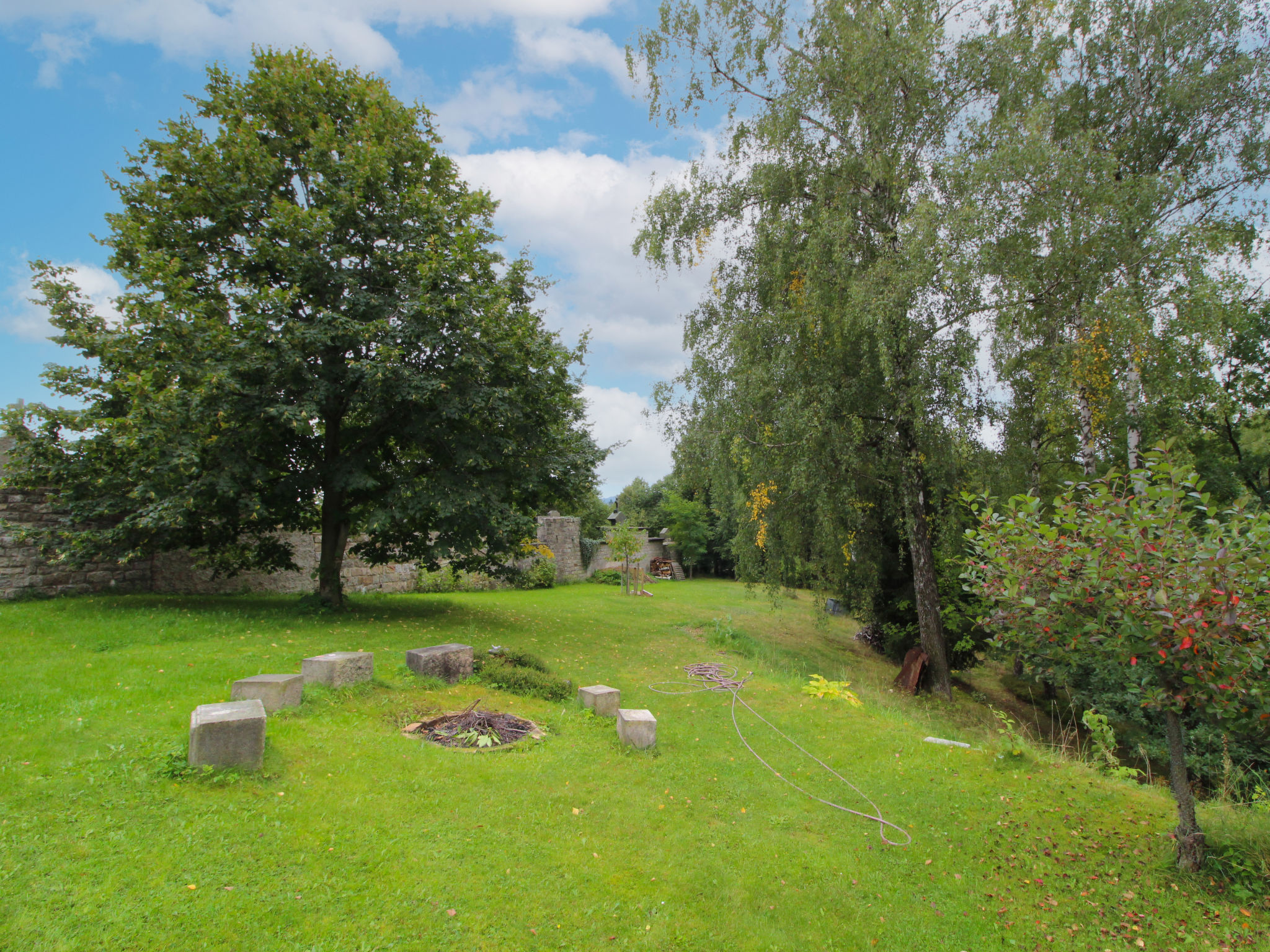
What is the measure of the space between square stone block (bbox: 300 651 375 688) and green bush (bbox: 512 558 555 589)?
14.1 meters

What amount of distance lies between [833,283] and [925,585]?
576cm

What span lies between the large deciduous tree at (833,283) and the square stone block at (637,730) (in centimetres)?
551

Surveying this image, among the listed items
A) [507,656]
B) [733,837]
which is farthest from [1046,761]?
[507,656]

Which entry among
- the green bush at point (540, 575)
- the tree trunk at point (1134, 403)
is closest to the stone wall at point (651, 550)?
the green bush at point (540, 575)

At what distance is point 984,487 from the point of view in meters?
10.7

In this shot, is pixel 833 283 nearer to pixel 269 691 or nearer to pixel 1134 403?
pixel 1134 403

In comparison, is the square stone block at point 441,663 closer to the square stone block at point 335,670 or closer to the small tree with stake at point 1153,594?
the square stone block at point 335,670

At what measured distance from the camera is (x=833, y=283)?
10.5 m

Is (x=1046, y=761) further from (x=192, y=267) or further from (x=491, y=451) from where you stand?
(x=192, y=267)

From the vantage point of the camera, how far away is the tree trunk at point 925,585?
10.9 meters

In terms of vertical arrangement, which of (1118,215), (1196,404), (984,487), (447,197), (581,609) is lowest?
(581,609)

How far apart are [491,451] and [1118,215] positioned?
10.6 meters

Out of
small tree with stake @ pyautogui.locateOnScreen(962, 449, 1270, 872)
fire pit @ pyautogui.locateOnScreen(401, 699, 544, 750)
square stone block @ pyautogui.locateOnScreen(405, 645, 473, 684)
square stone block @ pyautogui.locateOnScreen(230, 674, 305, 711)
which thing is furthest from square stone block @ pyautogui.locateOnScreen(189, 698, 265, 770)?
small tree with stake @ pyautogui.locateOnScreen(962, 449, 1270, 872)

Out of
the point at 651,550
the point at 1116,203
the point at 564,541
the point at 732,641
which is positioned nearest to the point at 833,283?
the point at 1116,203
